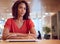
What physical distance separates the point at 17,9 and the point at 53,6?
159 inches

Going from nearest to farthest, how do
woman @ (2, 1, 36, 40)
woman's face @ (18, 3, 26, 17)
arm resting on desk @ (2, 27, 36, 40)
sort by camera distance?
1. arm resting on desk @ (2, 27, 36, 40)
2. woman @ (2, 1, 36, 40)
3. woman's face @ (18, 3, 26, 17)

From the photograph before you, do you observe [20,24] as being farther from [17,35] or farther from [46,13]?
[46,13]

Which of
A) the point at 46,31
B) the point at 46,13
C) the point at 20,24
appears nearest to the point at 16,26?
the point at 20,24

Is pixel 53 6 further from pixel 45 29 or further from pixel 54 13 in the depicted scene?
pixel 45 29

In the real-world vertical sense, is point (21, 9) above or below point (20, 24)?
above

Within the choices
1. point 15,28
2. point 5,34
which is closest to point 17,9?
point 15,28

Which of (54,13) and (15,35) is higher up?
(54,13)

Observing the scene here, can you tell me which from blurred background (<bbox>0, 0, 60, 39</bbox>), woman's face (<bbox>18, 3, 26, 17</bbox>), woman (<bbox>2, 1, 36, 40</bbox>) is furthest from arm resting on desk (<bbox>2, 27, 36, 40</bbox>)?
blurred background (<bbox>0, 0, 60, 39</bbox>)

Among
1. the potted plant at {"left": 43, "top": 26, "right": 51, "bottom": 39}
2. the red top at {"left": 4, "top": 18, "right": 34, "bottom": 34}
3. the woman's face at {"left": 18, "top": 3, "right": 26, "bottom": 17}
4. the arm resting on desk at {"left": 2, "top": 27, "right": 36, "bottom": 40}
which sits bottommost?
the potted plant at {"left": 43, "top": 26, "right": 51, "bottom": 39}

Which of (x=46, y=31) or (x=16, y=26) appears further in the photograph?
(x=46, y=31)

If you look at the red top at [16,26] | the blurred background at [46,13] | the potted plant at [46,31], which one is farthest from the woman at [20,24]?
the potted plant at [46,31]

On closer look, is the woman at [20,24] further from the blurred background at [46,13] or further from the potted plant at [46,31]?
the potted plant at [46,31]

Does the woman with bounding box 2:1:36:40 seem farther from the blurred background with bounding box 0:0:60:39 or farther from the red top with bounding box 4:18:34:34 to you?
the blurred background with bounding box 0:0:60:39

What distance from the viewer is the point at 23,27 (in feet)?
8.82
